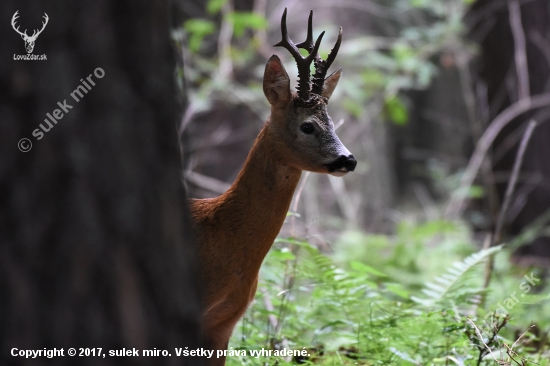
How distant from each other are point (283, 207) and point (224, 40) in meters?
5.07

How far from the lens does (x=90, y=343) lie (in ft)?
5.43

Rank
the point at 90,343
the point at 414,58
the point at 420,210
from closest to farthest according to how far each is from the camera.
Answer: the point at 90,343, the point at 414,58, the point at 420,210

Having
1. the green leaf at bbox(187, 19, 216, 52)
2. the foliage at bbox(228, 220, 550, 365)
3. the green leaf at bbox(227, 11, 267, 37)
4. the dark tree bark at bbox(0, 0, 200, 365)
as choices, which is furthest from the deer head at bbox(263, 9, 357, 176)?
Result: the green leaf at bbox(187, 19, 216, 52)

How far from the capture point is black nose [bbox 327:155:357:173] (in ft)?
9.76

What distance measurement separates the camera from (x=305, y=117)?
3.14 meters

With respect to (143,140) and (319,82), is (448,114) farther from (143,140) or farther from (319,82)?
Result: (143,140)

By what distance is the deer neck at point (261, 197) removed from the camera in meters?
2.96

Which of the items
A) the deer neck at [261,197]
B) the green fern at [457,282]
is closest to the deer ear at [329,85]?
the deer neck at [261,197]

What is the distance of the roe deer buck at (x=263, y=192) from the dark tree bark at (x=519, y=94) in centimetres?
485

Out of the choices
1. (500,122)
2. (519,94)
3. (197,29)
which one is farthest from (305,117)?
(519,94)

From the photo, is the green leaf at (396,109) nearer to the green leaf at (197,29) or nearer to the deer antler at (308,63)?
the green leaf at (197,29)

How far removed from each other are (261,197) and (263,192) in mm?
28

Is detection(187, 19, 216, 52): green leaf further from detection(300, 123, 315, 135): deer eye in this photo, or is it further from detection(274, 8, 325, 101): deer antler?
detection(300, 123, 315, 135): deer eye

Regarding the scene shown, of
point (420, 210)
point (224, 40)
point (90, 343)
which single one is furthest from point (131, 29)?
point (420, 210)
